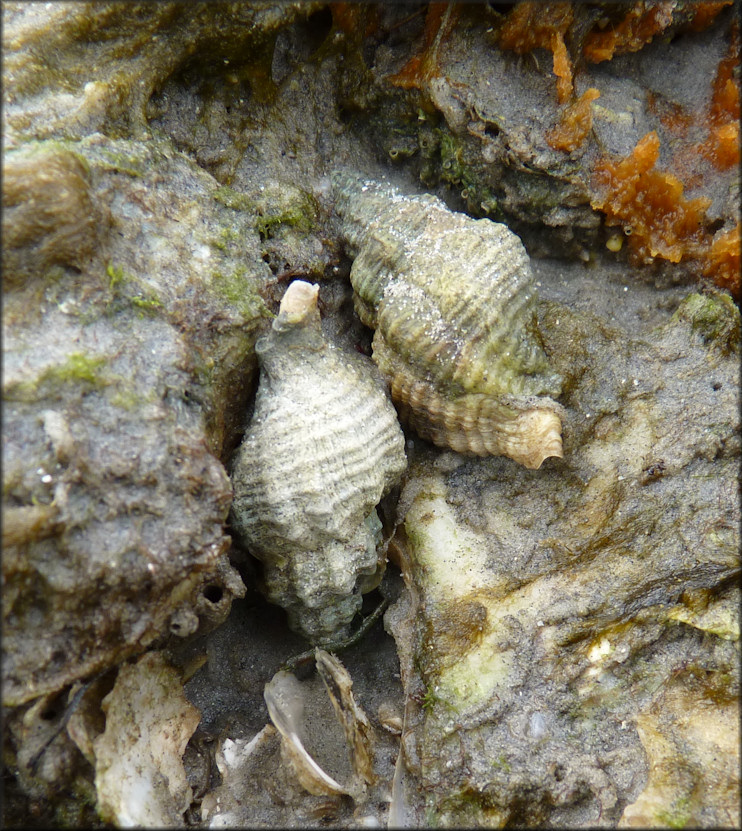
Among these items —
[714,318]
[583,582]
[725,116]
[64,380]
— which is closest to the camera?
[64,380]

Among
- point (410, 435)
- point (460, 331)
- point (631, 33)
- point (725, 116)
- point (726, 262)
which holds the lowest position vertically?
point (410, 435)

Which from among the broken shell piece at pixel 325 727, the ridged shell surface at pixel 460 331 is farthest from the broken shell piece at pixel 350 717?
the ridged shell surface at pixel 460 331

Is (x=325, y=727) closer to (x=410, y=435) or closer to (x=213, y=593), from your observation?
(x=213, y=593)

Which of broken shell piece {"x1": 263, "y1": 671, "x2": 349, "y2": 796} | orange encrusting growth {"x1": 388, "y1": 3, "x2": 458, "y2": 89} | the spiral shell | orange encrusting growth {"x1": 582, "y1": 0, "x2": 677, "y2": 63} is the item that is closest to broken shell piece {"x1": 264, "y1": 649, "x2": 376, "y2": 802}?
broken shell piece {"x1": 263, "y1": 671, "x2": 349, "y2": 796}

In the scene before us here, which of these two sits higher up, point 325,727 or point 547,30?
point 547,30

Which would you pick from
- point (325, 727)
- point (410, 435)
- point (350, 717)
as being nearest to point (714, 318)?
point (410, 435)

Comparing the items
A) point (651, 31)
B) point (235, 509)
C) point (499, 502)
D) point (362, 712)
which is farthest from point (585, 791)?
point (651, 31)

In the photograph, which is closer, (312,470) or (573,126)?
(312,470)

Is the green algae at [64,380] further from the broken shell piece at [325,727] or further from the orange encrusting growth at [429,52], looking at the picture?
the orange encrusting growth at [429,52]
